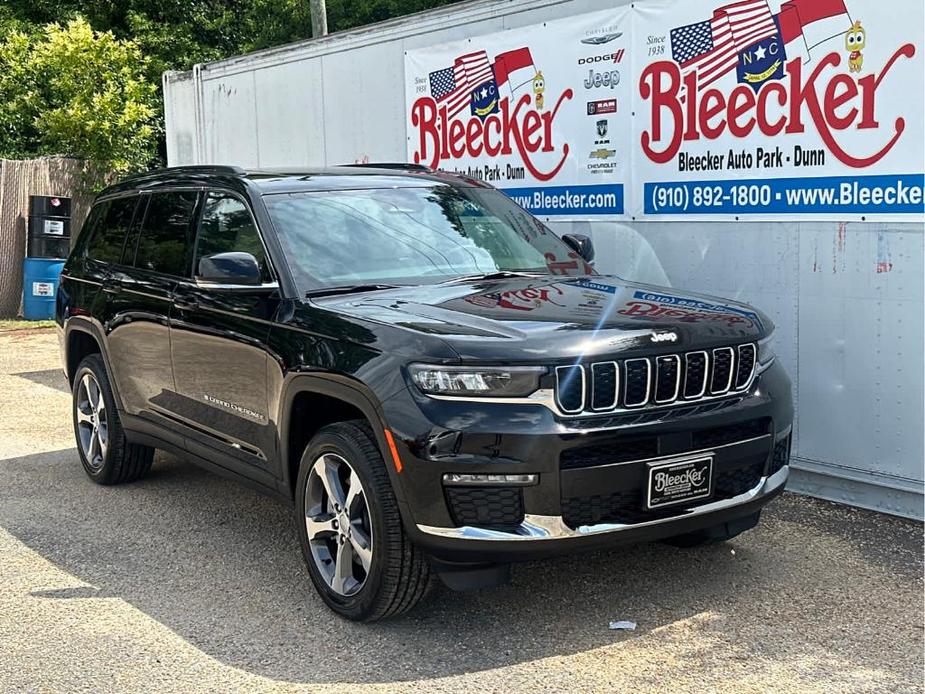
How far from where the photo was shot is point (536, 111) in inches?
318

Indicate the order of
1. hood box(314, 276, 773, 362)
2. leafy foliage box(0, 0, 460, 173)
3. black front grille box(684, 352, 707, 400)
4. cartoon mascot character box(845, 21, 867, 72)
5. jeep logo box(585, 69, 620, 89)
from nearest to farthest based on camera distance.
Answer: hood box(314, 276, 773, 362) < black front grille box(684, 352, 707, 400) < cartoon mascot character box(845, 21, 867, 72) < jeep logo box(585, 69, 620, 89) < leafy foliage box(0, 0, 460, 173)

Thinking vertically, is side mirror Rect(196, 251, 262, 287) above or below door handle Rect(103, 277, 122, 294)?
above

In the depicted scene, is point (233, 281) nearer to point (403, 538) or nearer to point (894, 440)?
point (403, 538)

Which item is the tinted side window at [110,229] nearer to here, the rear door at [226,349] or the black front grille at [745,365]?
the rear door at [226,349]

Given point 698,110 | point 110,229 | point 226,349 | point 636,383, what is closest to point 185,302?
point 226,349

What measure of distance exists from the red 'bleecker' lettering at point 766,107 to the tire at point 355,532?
322 cm

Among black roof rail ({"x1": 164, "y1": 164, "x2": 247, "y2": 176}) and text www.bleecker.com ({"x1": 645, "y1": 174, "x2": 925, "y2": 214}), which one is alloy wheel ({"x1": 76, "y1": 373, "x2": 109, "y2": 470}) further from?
text www.bleecker.com ({"x1": 645, "y1": 174, "x2": 925, "y2": 214})

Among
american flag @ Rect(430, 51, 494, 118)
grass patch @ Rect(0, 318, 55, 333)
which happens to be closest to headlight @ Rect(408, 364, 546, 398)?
american flag @ Rect(430, 51, 494, 118)

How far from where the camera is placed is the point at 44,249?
15562mm

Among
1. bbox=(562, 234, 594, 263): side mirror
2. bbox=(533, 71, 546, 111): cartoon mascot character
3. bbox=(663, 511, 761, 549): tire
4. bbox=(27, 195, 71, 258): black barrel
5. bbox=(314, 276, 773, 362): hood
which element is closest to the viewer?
bbox=(314, 276, 773, 362): hood

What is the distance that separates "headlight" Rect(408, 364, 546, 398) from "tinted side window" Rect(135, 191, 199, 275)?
2255 millimetres

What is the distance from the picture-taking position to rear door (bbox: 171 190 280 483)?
516cm

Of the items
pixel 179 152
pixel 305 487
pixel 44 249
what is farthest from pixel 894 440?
pixel 44 249

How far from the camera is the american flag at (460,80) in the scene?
27.7 ft
